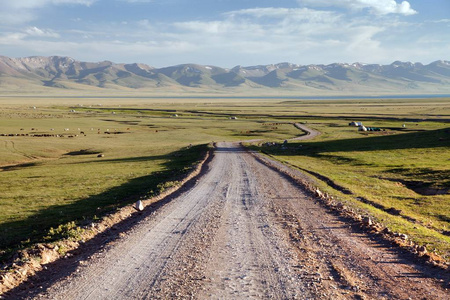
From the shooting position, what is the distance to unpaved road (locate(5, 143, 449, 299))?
410 inches

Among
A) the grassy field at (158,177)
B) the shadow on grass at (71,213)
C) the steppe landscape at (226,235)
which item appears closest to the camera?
the steppe landscape at (226,235)

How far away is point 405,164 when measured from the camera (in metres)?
45.0

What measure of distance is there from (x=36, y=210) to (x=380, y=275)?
68.8 ft

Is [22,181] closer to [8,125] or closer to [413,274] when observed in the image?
[413,274]

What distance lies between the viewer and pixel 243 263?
12.5m

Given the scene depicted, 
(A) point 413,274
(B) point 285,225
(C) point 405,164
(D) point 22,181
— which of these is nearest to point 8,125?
(D) point 22,181

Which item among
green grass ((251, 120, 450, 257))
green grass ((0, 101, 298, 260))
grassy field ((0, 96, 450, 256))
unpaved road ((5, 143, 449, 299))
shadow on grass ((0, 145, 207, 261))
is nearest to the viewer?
unpaved road ((5, 143, 449, 299))

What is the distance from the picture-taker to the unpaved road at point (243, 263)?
10406mm

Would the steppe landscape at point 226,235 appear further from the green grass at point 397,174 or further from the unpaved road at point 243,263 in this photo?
the green grass at point 397,174

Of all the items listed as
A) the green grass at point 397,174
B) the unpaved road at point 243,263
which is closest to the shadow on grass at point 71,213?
the unpaved road at point 243,263

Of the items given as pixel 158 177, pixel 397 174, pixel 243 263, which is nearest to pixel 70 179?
pixel 158 177

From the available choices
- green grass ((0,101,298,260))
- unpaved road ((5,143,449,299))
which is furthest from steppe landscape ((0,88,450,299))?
green grass ((0,101,298,260))

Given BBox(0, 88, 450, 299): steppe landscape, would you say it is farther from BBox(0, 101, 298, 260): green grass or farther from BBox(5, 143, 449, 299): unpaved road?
BBox(0, 101, 298, 260): green grass

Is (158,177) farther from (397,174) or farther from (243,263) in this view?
(243,263)
